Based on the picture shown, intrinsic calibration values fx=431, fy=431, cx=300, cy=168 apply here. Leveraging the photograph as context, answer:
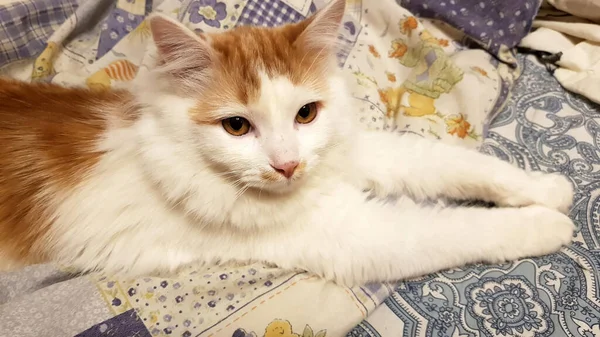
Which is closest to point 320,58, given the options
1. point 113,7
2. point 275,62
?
point 275,62

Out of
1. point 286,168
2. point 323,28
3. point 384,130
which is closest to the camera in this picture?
point 286,168

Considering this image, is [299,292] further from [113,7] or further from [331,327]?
[113,7]

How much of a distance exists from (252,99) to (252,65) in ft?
0.25

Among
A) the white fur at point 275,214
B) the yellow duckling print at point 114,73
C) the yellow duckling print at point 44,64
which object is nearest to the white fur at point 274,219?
the white fur at point 275,214

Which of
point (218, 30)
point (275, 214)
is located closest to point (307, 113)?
point (275, 214)

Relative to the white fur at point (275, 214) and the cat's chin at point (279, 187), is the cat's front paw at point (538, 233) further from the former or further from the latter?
the cat's chin at point (279, 187)

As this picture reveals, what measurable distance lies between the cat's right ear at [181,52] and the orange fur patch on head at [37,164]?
7.2 inches

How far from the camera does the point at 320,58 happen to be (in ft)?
3.24

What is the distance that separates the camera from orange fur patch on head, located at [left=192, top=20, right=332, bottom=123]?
875mm

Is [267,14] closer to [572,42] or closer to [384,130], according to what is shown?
[384,130]

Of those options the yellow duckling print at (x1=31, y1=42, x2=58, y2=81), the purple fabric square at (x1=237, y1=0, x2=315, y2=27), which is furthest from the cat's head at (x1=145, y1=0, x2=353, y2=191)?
the yellow duckling print at (x1=31, y1=42, x2=58, y2=81)

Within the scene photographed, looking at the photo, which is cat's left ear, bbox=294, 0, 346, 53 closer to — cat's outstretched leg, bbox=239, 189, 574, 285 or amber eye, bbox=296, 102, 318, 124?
amber eye, bbox=296, 102, 318, 124

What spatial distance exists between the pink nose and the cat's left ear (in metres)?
0.29

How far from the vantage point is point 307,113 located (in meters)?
0.93
